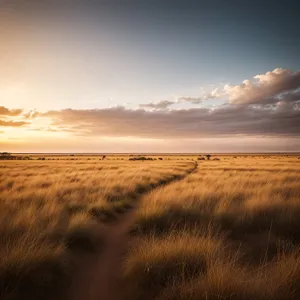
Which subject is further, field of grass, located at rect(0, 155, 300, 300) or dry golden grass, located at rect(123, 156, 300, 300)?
field of grass, located at rect(0, 155, 300, 300)

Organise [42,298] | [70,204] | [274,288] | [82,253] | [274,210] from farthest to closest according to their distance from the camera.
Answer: [70,204], [274,210], [82,253], [42,298], [274,288]

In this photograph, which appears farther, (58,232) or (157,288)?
(58,232)

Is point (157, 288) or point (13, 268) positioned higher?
point (13, 268)

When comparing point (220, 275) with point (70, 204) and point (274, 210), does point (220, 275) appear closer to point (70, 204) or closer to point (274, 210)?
point (274, 210)

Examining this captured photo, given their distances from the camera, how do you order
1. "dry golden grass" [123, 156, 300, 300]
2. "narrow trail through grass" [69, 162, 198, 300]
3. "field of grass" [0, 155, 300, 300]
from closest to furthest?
"dry golden grass" [123, 156, 300, 300]
"field of grass" [0, 155, 300, 300]
"narrow trail through grass" [69, 162, 198, 300]

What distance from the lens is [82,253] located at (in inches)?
238

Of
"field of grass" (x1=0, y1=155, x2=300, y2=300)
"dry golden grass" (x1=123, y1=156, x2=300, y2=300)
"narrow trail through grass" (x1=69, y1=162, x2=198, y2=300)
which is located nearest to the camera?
"dry golden grass" (x1=123, y1=156, x2=300, y2=300)

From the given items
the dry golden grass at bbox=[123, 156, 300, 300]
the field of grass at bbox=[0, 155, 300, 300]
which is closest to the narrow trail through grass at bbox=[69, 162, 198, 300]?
the field of grass at bbox=[0, 155, 300, 300]

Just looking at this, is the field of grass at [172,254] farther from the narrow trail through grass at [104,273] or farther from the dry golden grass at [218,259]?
the narrow trail through grass at [104,273]

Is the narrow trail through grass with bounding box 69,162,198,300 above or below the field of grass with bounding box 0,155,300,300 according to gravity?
below

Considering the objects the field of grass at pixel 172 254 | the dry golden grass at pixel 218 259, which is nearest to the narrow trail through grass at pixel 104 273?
the field of grass at pixel 172 254

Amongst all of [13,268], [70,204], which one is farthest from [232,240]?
[70,204]

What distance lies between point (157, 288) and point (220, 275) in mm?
1259

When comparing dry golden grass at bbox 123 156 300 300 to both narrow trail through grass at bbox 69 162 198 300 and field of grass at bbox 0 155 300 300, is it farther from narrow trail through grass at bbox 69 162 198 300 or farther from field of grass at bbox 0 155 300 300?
narrow trail through grass at bbox 69 162 198 300
